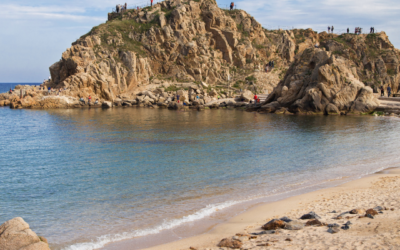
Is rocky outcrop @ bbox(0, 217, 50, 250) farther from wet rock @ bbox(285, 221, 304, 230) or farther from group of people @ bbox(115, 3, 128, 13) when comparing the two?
group of people @ bbox(115, 3, 128, 13)

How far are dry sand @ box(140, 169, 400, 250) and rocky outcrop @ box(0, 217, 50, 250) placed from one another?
2.30 metres

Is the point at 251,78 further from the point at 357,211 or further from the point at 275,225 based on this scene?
the point at 275,225

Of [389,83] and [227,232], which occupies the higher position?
[389,83]

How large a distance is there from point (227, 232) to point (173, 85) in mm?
59761

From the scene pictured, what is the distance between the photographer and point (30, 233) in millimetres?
7082

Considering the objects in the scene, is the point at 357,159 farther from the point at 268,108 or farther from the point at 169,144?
the point at 268,108

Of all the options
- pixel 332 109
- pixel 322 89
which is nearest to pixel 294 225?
pixel 332 109

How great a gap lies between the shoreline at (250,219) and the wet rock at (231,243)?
236mm

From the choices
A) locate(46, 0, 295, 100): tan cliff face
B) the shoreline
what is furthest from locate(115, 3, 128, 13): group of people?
the shoreline

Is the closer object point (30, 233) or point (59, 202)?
point (30, 233)

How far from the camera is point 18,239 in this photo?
6.92m

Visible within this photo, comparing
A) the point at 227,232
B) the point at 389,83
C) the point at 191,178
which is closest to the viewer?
the point at 227,232

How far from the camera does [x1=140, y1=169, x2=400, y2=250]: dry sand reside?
689cm

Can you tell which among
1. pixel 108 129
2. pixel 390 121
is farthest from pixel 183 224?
pixel 390 121
